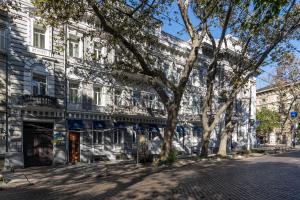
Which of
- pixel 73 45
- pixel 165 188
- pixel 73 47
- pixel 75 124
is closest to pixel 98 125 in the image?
pixel 75 124

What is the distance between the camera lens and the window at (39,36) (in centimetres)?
1983

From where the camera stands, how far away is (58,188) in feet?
39.6

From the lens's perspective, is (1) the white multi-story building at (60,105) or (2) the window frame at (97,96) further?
(2) the window frame at (97,96)

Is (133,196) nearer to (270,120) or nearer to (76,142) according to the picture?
(76,142)

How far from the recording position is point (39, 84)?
64.9 ft

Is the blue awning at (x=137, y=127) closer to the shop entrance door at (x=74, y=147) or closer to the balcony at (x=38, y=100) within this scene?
the shop entrance door at (x=74, y=147)

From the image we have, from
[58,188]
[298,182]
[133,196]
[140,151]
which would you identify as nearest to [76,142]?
[140,151]

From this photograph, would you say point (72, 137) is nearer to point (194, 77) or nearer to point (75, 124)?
point (75, 124)

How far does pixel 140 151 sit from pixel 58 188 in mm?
9940

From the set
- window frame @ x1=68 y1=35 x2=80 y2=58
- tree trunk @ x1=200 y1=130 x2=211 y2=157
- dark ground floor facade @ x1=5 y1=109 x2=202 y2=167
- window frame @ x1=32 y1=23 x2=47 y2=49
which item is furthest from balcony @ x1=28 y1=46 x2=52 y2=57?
tree trunk @ x1=200 y1=130 x2=211 y2=157

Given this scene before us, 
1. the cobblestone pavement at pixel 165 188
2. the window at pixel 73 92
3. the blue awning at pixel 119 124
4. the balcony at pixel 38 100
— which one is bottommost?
the cobblestone pavement at pixel 165 188

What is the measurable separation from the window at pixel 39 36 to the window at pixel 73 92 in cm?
360

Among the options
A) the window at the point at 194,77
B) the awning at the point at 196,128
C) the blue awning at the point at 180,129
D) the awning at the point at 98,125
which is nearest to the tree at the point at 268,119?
the awning at the point at 196,128

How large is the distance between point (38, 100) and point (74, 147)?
16.3 ft
